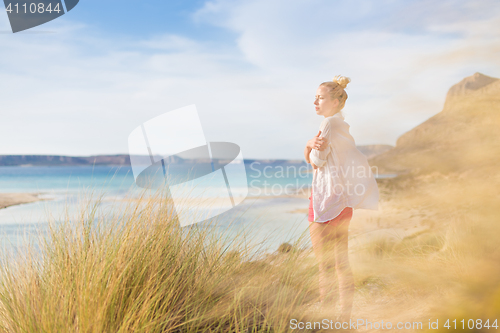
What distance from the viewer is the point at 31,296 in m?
1.90

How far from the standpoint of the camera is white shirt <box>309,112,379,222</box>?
205 cm

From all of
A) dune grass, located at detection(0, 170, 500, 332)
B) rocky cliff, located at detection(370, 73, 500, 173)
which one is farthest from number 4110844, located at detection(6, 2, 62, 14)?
rocky cliff, located at detection(370, 73, 500, 173)

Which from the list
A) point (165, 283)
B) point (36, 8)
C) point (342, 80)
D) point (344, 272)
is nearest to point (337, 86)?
point (342, 80)

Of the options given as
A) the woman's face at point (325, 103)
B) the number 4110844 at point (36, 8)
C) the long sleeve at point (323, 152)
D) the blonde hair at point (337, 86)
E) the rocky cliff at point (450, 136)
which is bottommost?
the rocky cliff at point (450, 136)

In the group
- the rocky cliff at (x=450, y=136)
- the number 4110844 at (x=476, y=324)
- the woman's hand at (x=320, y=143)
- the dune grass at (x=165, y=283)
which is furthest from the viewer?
the rocky cliff at (x=450, y=136)

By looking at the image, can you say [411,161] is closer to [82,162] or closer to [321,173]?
[321,173]

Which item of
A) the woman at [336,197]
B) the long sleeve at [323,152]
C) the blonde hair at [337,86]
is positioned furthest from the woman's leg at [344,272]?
the blonde hair at [337,86]

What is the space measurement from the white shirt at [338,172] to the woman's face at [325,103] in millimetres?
119

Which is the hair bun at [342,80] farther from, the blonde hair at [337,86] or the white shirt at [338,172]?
the white shirt at [338,172]

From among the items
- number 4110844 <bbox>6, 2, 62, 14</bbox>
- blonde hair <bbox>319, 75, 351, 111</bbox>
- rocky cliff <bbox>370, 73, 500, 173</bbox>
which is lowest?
rocky cliff <bbox>370, 73, 500, 173</bbox>

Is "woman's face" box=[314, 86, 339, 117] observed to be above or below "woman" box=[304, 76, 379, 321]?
above

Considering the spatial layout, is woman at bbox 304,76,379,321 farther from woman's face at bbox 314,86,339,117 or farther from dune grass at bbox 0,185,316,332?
dune grass at bbox 0,185,316,332

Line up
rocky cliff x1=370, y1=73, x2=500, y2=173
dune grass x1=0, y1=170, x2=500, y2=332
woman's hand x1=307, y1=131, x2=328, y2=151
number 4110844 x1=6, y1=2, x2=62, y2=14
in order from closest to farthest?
dune grass x1=0, y1=170, x2=500, y2=332
woman's hand x1=307, y1=131, x2=328, y2=151
number 4110844 x1=6, y1=2, x2=62, y2=14
rocky cliff x1=370, y1=73, x2=500, y2=173

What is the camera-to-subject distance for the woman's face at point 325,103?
2.18 m
